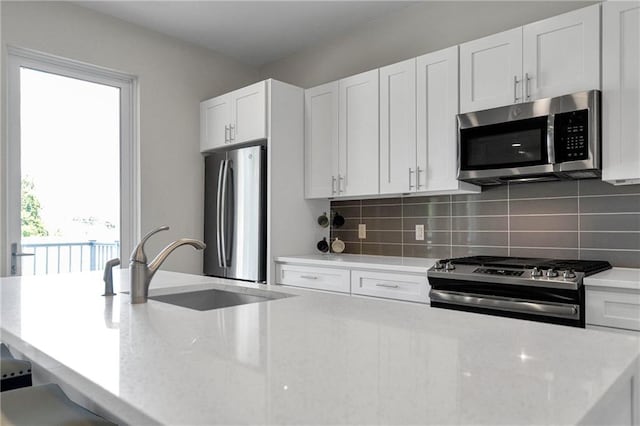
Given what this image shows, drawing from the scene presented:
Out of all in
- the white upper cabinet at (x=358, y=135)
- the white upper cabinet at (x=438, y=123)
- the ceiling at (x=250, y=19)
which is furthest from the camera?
the ceiling at (x=250, y=19)

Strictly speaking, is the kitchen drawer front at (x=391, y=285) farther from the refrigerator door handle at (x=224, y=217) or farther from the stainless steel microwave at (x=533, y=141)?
the refrigerator door handle at (x=224, y=217)

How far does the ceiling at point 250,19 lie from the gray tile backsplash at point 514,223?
1.50 metres

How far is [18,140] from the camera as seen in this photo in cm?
312

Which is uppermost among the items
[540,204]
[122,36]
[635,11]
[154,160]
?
[122,36]

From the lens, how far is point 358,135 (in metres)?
3.28

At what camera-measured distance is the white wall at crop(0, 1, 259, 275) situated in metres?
3.22

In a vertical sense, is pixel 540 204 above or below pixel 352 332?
above

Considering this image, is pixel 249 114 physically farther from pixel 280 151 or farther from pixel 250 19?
pixel 250 19

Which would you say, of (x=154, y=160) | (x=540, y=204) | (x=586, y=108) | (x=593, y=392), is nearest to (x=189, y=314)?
(x=593, y=392)

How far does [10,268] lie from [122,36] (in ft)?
6.43

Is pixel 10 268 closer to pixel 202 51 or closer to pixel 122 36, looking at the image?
pixel 122 36

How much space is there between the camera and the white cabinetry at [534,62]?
227 cm

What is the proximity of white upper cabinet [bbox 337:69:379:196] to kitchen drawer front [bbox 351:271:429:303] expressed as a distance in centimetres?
64

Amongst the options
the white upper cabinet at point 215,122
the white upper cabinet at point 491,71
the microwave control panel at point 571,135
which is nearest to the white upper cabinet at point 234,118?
the white upper cabinet at point 215,122
